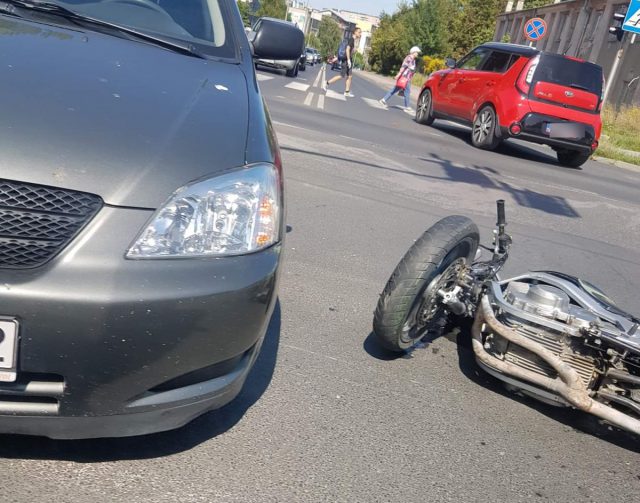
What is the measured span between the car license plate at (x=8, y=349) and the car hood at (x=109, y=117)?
372mm

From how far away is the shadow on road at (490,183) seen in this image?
814 cm

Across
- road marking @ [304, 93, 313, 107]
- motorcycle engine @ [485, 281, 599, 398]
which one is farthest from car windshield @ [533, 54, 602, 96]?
motorcycle engine @ [485, 281, 599, 398]

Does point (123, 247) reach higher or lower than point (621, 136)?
higher

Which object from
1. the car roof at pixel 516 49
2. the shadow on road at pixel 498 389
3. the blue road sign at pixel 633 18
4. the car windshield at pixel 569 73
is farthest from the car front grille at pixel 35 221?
the blue road sign at pixel 633 18

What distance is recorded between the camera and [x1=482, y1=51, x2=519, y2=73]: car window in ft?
42.4

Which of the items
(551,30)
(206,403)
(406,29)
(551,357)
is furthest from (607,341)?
(406,29)

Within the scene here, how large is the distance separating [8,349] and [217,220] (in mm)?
653

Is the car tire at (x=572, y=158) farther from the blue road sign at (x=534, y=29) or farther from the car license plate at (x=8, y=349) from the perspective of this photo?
the car license plate at (x=8, y=349)

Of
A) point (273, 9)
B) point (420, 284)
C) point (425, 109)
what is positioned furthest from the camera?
point (273, 9)

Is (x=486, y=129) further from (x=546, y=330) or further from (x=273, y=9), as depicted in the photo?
(x=273, y=9)

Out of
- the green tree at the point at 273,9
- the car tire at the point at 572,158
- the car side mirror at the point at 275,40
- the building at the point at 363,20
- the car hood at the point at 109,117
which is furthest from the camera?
the building at the point at 363,20

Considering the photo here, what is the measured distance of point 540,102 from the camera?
12.3 metres

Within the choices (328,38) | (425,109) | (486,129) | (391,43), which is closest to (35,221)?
(486,129)

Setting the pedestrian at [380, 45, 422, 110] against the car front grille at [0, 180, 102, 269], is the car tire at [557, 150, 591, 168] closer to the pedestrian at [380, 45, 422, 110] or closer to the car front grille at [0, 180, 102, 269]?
the pedestrian at [380, 45, 422, 110]
